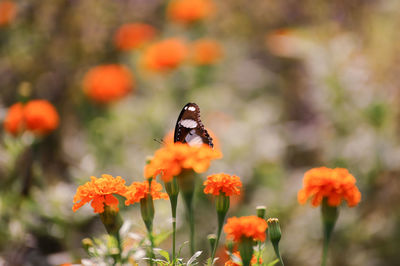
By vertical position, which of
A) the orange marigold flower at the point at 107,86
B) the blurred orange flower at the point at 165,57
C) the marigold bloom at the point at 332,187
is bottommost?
the marigold bloom at the point at 332,187

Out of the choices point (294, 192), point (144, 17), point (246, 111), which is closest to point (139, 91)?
point (144, 17)

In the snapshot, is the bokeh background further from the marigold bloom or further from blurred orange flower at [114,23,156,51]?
the marigold bloom

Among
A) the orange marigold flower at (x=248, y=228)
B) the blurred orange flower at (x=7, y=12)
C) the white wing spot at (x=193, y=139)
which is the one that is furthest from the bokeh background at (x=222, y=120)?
the orange marigold flower at (x=248, y=228)

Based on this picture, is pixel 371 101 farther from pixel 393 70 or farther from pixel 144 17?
pixel 144 17

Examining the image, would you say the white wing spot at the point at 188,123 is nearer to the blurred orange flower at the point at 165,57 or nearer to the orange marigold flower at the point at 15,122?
the orange marigold flower at the point at 15,122

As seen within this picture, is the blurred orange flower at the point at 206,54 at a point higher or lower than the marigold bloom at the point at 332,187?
higher

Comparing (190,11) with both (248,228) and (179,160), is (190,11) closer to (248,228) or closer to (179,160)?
(179,160)

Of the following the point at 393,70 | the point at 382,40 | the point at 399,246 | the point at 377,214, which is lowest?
the point at 399,246
